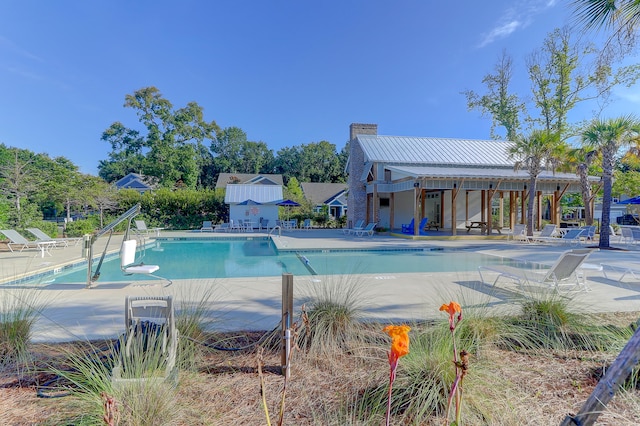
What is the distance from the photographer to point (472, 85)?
1071 inches

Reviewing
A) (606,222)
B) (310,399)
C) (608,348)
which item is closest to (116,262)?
(310,399)

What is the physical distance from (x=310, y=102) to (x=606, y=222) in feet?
79.0

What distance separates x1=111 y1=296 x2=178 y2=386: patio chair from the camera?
207 centimetres

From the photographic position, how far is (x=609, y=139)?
12.2 m

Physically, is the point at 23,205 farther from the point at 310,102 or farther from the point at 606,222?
the point at 606,222

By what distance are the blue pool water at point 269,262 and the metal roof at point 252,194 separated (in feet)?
30.7

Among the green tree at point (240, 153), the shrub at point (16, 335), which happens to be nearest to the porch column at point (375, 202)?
the shrub at point (16, 335)

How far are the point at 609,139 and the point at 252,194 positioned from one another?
2049 centimetres

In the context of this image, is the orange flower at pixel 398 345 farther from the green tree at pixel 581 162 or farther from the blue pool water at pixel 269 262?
the green tree at pixel 581 162

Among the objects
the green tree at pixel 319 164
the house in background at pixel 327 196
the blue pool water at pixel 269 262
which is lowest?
the blue pool water at pixel 269 262

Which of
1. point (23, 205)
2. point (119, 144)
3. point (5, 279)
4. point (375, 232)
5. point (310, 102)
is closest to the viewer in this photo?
point (5, 279)

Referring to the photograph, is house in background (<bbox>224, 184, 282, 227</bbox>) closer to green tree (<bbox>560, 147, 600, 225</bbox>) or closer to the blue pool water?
the blue pool water

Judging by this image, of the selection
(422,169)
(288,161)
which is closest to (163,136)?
(288,161)

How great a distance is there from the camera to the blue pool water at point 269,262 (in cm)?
847
